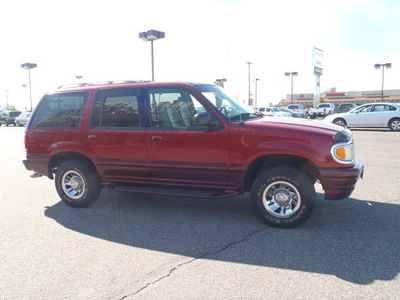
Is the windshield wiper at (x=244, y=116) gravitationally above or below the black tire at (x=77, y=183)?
above

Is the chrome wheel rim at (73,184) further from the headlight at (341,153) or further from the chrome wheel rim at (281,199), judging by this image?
the headlight at (341,153)

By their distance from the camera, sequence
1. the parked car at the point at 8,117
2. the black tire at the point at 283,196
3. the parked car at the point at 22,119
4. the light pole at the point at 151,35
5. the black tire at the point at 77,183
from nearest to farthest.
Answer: the black tire at the point at 283,196 < the black tire at the point at 77,183 < the light pole at the point at 151,35 < the parked car at the point at 22,119 < the parked car at the point at 8,117

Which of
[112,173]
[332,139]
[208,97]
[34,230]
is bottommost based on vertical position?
[34,230]

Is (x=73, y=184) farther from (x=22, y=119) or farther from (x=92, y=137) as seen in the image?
(x=22, y=119)

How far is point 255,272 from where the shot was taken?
3236 millimetres

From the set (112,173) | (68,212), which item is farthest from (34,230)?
(112,173)

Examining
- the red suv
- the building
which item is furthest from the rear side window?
the building

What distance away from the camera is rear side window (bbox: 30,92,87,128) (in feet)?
17.8

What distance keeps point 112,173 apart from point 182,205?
3.91 feet

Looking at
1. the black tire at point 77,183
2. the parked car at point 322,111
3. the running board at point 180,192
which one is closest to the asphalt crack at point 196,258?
the running board at point 180,192

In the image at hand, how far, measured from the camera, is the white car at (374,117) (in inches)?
736

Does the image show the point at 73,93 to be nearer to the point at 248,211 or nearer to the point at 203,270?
the point at 248,211

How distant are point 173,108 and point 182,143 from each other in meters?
0.55

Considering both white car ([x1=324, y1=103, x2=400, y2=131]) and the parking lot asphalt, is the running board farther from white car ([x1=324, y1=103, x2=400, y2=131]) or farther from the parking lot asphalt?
white car ([x1=324, y1=103, x2=400, y2=131])
